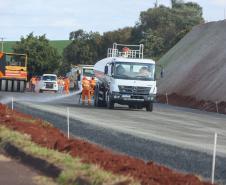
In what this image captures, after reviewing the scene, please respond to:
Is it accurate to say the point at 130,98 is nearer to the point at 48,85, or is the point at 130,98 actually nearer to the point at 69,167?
the point at 69,167

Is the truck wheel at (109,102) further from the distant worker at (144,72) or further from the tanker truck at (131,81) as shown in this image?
the distant worker at (144,72)

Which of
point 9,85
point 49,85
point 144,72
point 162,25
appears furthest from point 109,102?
point 162,25

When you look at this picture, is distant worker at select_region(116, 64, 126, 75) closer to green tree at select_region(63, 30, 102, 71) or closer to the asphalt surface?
the asphalt surface

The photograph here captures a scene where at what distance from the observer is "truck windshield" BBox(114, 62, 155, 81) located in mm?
34406

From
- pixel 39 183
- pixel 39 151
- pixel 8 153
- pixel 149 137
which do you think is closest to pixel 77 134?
Result: pixel 149 137

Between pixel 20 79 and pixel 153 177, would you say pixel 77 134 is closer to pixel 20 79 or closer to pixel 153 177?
pixel 153 177

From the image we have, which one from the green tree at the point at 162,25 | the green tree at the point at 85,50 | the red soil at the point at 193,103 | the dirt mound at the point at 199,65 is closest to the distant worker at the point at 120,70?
the red soil at the point at 193,103

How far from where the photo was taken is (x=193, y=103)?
166ft

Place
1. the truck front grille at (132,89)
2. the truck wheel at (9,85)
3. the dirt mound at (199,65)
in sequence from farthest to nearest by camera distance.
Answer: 1. the truck wheel at (9,85)
2. the dirt mound at (199,65)
3. the truck front grille at (132,89)

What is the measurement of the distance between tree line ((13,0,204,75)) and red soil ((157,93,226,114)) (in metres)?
36.9

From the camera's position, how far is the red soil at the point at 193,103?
4560cm

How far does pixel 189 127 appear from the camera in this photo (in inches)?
1017

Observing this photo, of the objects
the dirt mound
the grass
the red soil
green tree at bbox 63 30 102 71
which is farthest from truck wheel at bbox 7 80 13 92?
green tree at bbox 63 30 102 71

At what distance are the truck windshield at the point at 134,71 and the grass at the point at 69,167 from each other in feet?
62.0
